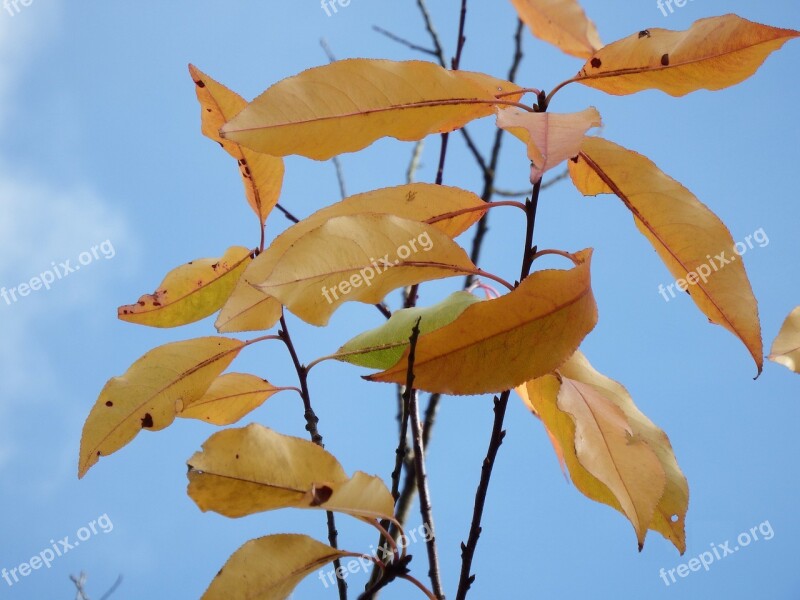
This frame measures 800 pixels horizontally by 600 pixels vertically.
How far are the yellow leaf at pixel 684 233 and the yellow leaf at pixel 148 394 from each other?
52 centimetres

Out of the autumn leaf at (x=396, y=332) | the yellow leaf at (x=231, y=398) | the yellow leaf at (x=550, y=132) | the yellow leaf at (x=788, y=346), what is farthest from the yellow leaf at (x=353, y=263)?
the yellow leaf at (x=788, y=346)

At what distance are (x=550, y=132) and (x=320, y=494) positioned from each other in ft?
1.21

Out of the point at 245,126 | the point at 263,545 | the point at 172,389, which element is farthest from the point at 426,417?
the point at 245,126

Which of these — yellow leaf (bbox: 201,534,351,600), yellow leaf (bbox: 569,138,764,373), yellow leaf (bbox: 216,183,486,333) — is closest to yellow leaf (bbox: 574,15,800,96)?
yellow leaf (bbox: 569,138,764,373)

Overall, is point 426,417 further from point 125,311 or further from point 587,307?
point 587,307

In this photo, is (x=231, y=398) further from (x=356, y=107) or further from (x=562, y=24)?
(x=562, y=24)

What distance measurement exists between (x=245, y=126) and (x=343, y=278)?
0.56 ft

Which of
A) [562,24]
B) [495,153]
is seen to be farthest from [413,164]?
[562,24]

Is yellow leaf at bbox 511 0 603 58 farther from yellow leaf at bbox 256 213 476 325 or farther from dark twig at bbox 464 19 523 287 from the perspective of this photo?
dark twig at bbox 464 19 523 287

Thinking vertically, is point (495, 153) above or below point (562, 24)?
above

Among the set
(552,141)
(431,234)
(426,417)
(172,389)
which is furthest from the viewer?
(426,417)

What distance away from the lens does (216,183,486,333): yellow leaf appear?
2.49 feet

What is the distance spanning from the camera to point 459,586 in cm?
74

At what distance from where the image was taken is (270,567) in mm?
733
